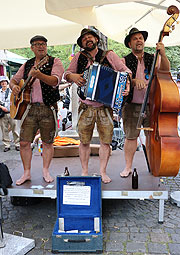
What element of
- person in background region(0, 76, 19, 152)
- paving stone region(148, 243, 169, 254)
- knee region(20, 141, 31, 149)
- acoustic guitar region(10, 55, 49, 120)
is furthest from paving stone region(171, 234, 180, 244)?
person in background region(0, 76, 19, 152)

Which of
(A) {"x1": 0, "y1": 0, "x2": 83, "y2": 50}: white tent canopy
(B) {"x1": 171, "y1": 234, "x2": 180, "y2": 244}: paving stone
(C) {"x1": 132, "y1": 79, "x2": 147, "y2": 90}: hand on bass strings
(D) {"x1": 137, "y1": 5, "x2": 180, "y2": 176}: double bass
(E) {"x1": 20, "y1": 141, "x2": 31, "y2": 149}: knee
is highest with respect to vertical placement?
(A) {"x1": 0, "y1": 0, "x2": 83, "y2": 50}: white tent canopy

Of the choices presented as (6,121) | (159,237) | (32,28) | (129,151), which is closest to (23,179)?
(129,151)

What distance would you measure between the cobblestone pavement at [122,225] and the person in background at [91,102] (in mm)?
533

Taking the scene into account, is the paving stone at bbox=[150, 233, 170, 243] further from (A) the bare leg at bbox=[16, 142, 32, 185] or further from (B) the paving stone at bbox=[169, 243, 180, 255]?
(A) the bare leg at bbox=[16, 142, 32, 185]

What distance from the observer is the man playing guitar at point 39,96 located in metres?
3.16

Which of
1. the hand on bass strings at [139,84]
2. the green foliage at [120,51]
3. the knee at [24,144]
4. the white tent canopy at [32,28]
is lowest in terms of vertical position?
the knee at [24,144]

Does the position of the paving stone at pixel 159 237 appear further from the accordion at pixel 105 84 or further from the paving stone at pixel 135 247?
the accordion at pixel 105 84

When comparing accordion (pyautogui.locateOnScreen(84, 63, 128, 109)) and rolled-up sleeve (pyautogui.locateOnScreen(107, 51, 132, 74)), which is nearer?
accordion (pyautogui.locateOnScreen(84, 63, 128, 109))

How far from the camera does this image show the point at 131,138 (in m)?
3.49

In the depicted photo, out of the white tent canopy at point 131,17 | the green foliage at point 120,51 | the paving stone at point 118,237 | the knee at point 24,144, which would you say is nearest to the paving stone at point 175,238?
the paving stone at point 118,237

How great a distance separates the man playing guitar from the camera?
316 centimetres

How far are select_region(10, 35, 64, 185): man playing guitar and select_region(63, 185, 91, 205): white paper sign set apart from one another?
21.9 inches

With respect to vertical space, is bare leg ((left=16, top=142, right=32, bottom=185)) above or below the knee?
below

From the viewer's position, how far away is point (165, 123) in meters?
2.70
